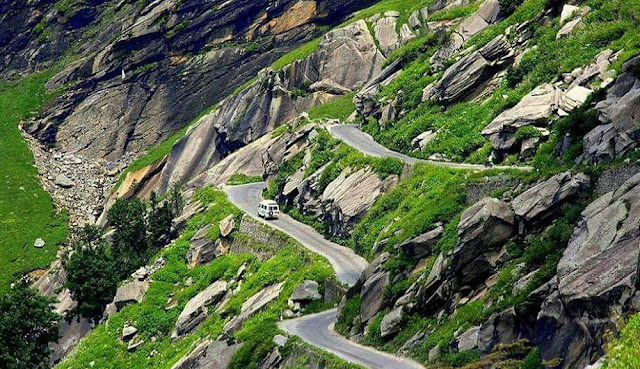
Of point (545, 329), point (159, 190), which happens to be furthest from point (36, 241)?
point (545, 329)

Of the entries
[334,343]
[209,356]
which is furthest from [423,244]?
[209,356]

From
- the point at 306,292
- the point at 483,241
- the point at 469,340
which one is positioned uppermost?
the point at 483,241

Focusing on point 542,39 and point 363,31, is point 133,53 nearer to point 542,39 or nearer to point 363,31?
point 363,31

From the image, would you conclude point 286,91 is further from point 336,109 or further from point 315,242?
point 315,242

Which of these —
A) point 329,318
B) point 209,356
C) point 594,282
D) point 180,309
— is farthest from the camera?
point 180,309

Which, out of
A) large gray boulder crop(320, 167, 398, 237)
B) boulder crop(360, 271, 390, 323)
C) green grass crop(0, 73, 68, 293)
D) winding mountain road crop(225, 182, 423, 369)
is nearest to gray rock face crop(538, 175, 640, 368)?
winding mountain road crop(225, 182, 423, 369)

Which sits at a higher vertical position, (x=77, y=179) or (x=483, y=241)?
(x=483, y=241)

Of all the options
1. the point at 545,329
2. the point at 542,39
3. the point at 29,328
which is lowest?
the point at 29,328

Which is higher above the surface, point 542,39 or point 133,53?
point 542,39
